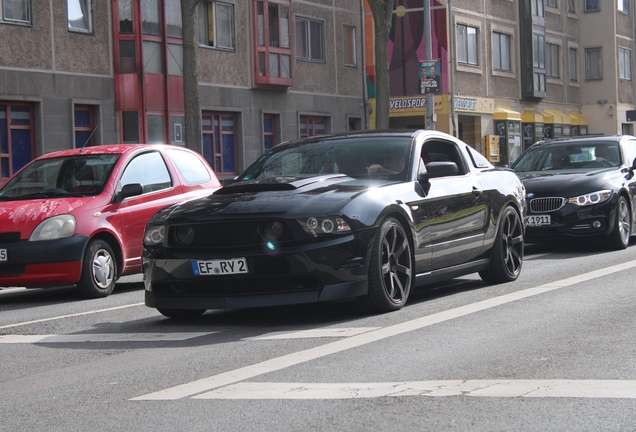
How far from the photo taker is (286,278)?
8.12 m

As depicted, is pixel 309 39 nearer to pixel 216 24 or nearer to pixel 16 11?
pixel 216 24

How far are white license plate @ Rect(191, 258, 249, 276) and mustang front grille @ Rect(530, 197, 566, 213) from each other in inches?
327

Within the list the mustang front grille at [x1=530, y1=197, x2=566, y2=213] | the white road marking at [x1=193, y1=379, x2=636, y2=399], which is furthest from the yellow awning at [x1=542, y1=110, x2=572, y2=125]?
the white road marking at [x1=193, y1=379, x2=636, y2=399]

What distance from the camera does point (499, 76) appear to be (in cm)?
4794

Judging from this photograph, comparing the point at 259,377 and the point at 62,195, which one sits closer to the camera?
the point at 259,377

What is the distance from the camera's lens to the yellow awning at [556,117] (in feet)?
172

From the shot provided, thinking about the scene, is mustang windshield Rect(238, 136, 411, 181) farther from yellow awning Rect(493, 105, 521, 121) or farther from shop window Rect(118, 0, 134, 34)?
yellow awning Rect(493, 105, 521, 121)

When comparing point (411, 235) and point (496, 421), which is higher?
point (411, 235)

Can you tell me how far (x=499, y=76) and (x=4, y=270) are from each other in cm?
3855

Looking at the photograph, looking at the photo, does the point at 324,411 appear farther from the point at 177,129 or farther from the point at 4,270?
the point at 177,129

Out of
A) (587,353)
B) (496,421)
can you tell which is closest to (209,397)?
(496,421)

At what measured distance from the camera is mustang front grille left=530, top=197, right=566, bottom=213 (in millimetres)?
15523

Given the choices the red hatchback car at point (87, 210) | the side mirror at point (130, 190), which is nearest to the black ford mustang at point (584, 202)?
the red hatchback car at point (87, 210)

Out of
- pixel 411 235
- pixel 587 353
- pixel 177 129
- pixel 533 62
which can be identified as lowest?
pixel 587 353
